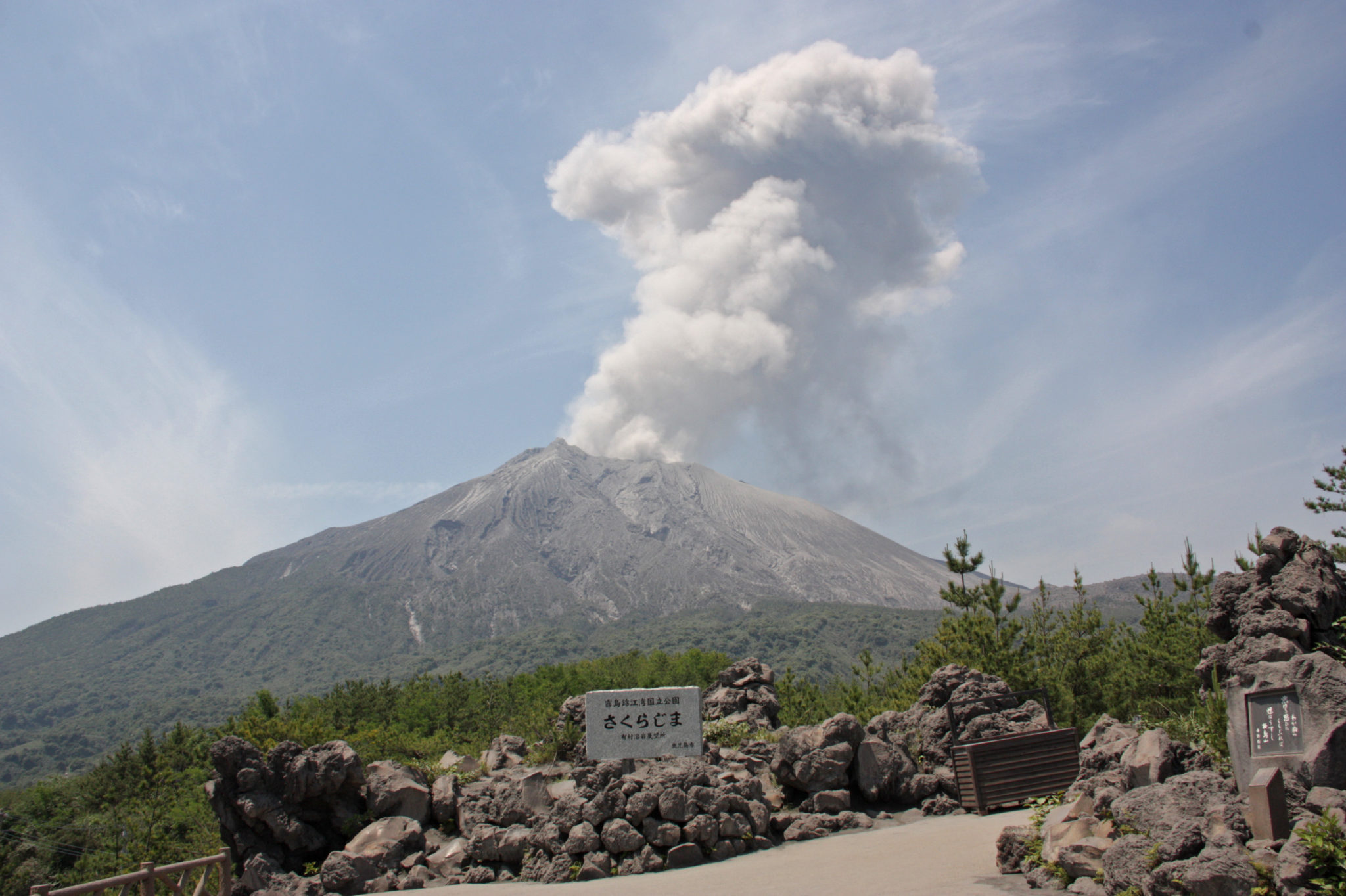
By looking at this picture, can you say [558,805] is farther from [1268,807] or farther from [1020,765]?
[1268,807]

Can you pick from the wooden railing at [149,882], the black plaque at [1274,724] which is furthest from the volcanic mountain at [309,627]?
the black plaque at [1274,724]

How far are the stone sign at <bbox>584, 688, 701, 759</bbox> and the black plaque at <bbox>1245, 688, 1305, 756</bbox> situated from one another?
8.38m

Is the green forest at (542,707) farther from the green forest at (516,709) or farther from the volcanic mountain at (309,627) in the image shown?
the volcanic mountain at (309,627)

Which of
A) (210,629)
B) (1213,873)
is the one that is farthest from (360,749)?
(210,629)

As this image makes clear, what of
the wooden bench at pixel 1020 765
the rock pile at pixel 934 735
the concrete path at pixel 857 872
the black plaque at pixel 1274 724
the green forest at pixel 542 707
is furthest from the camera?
the green forest at pixel 542 707

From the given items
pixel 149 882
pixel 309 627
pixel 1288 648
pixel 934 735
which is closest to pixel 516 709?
pixel 934 735

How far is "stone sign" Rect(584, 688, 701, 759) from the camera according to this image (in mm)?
13961

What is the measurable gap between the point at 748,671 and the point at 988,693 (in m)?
8.37

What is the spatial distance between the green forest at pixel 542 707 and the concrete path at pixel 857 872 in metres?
2.83

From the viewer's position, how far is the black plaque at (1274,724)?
7.21 meters

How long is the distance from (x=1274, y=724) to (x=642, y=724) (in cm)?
906

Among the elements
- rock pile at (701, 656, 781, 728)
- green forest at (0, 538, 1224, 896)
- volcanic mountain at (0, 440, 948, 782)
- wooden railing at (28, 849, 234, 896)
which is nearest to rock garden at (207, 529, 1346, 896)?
green forest at (0, 538, 1224, 896)

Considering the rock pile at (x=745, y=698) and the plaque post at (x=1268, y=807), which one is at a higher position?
the plaque post at (x=1268, y=807)

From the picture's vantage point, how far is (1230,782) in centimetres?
784
